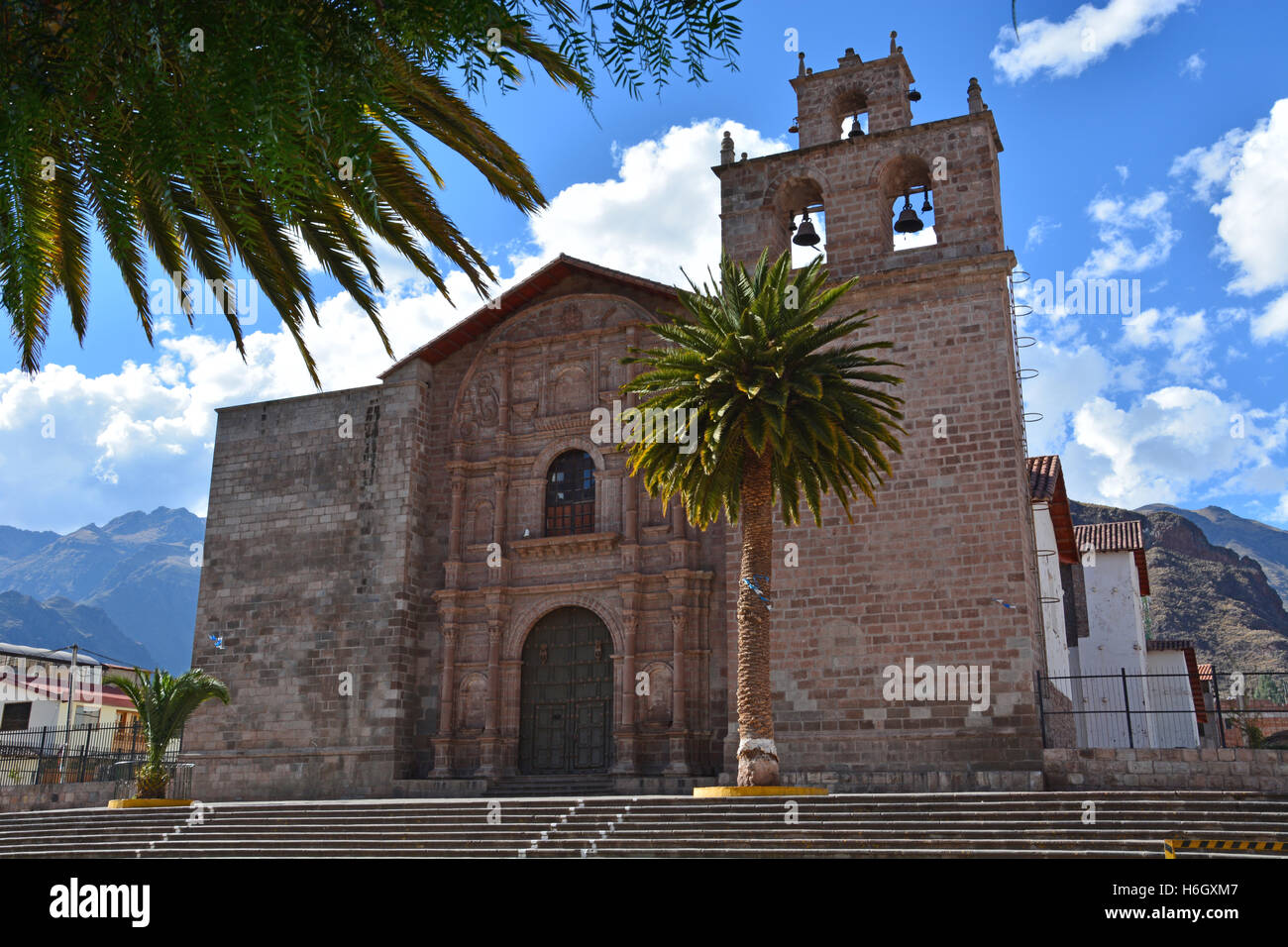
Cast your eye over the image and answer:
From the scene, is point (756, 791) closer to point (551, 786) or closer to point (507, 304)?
point (551, 786)

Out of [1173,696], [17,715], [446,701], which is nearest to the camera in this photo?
[446,701]

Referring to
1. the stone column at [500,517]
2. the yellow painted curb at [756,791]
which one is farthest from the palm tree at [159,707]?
the yellow painted curb at [756,791]

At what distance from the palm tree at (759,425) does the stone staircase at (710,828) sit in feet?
7.37

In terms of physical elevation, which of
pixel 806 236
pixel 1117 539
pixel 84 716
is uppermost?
pixel 806 236

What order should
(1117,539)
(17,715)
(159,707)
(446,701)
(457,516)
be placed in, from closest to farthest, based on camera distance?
(159,707) → (446,701) → (457,516) → (1117,539) → (17,715)

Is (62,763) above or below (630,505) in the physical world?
below

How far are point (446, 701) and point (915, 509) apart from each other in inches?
370

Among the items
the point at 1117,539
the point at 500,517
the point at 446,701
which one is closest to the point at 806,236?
the point at 500,517

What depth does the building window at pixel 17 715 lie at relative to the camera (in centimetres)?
3772

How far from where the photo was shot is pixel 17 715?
1502 inches

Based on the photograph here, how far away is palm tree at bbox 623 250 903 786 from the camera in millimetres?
15500

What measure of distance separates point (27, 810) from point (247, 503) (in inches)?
278
